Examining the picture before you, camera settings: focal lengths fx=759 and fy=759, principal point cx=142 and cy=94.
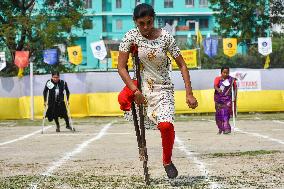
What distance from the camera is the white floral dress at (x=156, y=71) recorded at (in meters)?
7.67

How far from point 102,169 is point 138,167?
0.47m

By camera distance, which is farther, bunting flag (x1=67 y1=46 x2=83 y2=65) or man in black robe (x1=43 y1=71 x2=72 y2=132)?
bunting flag (x1=67 y1=46 x2=83 y2=65)

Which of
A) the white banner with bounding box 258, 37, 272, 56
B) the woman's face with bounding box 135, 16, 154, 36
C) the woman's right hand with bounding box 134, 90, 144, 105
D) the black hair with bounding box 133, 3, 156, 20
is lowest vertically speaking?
the woman's right hand with bounding box 134, 90, 144, 105

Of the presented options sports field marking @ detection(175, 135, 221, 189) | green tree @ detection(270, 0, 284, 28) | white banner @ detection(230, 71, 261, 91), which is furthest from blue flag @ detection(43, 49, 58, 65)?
sports field marking @ detection(175, 135, 221, 189)

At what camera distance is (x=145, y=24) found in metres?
7.54

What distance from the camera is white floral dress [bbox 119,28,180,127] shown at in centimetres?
767

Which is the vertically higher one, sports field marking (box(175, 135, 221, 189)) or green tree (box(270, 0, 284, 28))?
green tree (box(270, 0, 284, 28))

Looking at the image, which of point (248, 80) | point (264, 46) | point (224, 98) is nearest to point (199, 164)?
point (224, 98)

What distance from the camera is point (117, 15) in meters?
94.1

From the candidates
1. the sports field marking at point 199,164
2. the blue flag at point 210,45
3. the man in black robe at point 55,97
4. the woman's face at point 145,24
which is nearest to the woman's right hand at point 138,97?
the woman's face at point 145,24

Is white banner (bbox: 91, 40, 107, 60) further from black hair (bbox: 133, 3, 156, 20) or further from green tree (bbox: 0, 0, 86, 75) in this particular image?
→ black hair (bbox: 133, 3, 156, 20)

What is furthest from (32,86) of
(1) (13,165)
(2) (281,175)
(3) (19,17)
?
(2) (281,175)

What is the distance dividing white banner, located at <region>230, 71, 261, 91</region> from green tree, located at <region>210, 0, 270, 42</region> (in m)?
23.5

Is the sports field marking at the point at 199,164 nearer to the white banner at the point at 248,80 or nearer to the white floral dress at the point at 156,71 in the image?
the white floral dress at the point at 156,71
